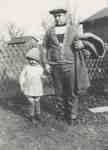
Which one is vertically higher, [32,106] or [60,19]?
[60,19]

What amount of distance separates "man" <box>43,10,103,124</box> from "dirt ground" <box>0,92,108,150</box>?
1.23ft

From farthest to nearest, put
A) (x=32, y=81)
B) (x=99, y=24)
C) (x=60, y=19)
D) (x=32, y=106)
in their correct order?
(x=99, y=24), (x=32, y=106), (x=32, y=81), (x=60, y=19)

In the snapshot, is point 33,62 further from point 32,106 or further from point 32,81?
point 32,106

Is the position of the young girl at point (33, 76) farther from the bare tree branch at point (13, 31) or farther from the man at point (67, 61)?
the bare tree branch at point (13, 31)

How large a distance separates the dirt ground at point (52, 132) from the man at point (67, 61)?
0.38m

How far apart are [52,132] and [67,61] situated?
49.3 inches

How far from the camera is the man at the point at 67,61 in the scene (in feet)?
14.4

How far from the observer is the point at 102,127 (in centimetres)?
471

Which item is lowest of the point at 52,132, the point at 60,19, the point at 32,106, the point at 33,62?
the point at 52,132

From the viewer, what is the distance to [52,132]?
4.45 metres

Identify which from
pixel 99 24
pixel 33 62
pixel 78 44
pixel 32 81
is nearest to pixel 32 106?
pixel 32 81

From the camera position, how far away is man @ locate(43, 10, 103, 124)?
14.4 feet

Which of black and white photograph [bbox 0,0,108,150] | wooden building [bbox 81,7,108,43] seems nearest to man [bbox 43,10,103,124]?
black and white photograph [bbox 0,0,108,150]

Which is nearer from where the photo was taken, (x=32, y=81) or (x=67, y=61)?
(x=67, y=61)
